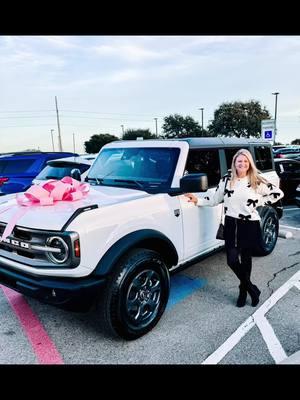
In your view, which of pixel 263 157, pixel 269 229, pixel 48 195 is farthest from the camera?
pixel 263 157

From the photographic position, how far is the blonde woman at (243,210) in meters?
3.30

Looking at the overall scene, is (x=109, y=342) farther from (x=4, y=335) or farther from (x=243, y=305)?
(x=243, y=305)

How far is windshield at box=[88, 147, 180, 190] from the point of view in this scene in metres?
3.62

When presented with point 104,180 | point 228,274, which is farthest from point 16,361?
point 228,274

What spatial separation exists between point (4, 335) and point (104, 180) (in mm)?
1989

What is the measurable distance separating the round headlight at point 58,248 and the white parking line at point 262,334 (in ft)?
4.74

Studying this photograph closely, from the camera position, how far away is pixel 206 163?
4.04m

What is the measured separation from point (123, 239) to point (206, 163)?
1.79 metres

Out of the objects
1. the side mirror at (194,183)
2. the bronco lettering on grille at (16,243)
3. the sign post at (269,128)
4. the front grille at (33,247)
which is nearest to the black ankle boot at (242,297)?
the side mirror at (194,183)

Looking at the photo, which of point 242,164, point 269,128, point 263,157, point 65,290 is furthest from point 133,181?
point 269,128

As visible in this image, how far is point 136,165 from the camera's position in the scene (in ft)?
12.7

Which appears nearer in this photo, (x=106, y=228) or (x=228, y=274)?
(x=106, y=228)

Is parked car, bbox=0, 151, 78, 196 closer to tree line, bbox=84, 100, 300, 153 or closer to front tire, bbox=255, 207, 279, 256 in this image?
front tire, bbox=255, 207, 279, 256

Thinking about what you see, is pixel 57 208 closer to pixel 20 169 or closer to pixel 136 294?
pixel 136 294
